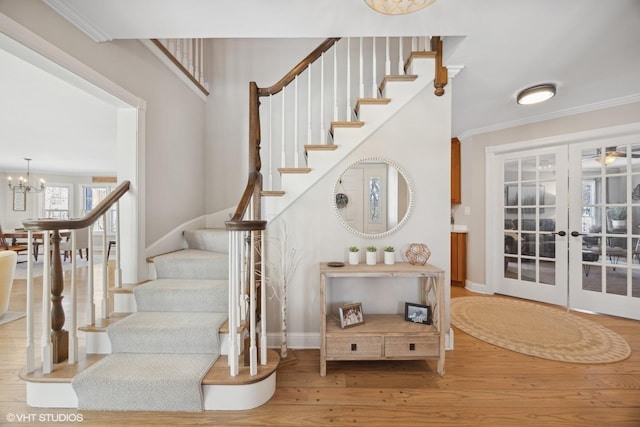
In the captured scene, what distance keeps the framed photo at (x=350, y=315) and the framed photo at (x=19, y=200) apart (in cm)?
1056

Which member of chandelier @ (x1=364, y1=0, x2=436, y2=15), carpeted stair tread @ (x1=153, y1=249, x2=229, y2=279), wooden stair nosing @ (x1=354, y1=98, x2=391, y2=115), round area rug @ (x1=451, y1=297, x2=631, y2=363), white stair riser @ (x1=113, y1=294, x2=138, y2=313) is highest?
chandelier @ (x1=364, y1=0, x2=436, y2=15)

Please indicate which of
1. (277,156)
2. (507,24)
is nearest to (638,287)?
(507,24)

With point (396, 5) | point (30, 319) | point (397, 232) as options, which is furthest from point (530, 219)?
point (30, 319)

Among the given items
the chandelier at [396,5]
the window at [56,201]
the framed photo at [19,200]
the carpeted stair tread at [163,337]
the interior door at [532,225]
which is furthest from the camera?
the window at [56,201]

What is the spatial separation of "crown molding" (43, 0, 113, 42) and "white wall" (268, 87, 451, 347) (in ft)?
6.04

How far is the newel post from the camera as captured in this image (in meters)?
1.73

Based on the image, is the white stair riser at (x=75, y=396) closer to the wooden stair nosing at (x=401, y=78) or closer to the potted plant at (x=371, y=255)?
the potted plant at (x=371, y=255)

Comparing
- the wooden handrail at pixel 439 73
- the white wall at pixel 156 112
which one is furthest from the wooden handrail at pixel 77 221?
the wooden handrail at pixel 439 73

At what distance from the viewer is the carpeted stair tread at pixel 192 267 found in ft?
7.57

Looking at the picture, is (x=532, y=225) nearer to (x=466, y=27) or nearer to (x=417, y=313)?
(x=417, y=313)

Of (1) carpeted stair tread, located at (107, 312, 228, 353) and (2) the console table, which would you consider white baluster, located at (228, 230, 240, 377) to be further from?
(2) the console table

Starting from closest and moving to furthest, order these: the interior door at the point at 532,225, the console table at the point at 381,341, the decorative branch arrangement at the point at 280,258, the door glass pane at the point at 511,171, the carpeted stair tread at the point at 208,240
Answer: the console table at the point at 381,341
the decorative branch arrangement at the point at 280,258
the carpeted stair tread at the point at 208,240
the interior door at the point at 532,225
the door glass pane at the point at 511,171

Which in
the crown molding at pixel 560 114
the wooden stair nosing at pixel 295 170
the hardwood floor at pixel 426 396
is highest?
the crown molding at pixel 560 114

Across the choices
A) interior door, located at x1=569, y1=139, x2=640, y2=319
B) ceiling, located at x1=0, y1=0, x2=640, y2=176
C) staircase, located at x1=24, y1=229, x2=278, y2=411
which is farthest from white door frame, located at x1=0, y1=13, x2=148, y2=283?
interior door, located at x1=569, y1=139, x2=640, y2=319
